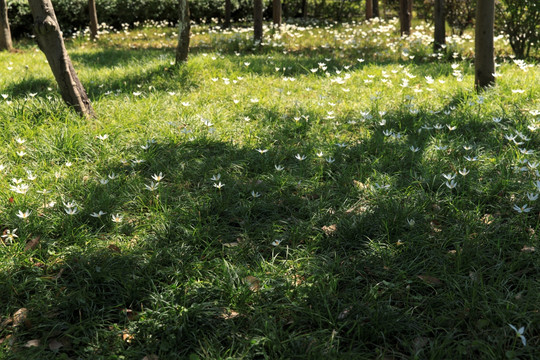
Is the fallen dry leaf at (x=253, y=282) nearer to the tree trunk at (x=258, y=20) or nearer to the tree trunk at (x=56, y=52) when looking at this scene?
the tree trunk at (x=56, y=52)

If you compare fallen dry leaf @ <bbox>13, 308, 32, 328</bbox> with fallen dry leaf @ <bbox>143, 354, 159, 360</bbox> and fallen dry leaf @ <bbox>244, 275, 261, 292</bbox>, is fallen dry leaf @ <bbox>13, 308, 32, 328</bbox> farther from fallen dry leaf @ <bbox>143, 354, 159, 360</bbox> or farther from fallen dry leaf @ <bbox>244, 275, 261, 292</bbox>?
fallen dry leaf @ <bbox>244, 275, 261, 292</bbox>

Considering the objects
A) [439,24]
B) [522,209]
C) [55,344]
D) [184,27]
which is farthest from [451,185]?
[439,24]

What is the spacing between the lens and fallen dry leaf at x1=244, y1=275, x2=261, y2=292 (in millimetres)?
2376

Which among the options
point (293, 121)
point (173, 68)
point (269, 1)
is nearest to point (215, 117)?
point (293, 121)

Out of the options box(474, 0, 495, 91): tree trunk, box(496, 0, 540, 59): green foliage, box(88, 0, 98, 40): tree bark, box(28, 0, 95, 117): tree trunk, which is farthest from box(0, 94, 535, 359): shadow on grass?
box(88, 0, 98, 40): tree bark

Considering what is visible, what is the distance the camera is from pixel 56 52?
14.6ft

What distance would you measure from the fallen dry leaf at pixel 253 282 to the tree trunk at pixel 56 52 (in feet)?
9.79

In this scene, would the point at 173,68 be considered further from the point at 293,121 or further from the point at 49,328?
the point at 49,328

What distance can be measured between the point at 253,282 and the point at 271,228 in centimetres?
54

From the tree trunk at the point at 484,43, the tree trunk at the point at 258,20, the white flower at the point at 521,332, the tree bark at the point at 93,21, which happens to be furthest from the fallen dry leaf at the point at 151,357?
the tree bark at the point at 93,21

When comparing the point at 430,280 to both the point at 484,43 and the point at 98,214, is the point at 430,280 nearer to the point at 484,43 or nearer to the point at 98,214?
the point at 98,214

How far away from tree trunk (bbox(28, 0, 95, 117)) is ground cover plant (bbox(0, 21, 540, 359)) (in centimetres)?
20

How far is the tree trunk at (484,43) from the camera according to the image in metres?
4.90

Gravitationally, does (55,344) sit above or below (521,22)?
below
